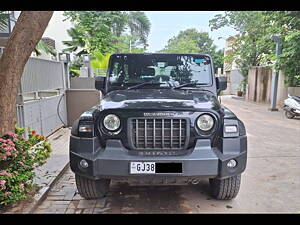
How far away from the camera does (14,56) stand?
309cm

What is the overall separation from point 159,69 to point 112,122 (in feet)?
4.76

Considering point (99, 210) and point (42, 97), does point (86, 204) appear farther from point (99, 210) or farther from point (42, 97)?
point (42, 97)

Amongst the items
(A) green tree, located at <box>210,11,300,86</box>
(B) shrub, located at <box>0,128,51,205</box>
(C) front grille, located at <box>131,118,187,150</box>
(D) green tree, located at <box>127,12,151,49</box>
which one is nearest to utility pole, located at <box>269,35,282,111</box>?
(A) green tree, located at <box>210,11,300,86</box>

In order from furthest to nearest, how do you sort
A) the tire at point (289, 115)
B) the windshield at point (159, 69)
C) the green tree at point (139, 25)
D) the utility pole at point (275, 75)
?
the green tree at point (139, 25), the utility pole at point (275, 75), the tire at point (289, 115), the windshield at point (159, 69)

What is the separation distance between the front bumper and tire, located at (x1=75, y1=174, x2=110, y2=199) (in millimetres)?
301

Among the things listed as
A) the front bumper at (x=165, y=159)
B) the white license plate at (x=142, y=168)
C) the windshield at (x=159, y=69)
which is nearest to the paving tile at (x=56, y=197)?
the front bumper at (x=165, y=159)

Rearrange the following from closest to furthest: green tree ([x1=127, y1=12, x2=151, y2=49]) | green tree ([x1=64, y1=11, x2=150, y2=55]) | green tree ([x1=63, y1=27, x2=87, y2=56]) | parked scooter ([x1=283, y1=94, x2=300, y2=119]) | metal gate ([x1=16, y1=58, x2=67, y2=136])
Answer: metal gate ([x1=16, y1=58, x2=67, y2=136]) < parked scooter ([x1=283, y1=94, x2=300, y2=119]) < green tree ([x1=64, y1=11, x2=150, y2=55]) < green tree ([x1=63, y1=27, x2=87, y2=56]) < green tree ([x1=127, y1=12, x2=151, y2=49])

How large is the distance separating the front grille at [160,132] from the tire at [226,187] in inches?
30.2

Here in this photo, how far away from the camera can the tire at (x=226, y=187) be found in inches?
121

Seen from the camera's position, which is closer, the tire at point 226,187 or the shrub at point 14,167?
the shrub at point 14,167

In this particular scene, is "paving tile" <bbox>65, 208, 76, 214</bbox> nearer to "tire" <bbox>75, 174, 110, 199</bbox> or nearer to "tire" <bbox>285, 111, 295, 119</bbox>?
"tire" <bbox>75, 174, 110, 199</bbox>

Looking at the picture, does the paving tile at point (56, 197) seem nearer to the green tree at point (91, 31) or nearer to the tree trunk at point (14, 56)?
the tree trunk at point (14, 56)

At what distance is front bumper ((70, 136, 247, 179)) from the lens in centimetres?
265

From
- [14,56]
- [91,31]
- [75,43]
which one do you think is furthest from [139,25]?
[14,56]
